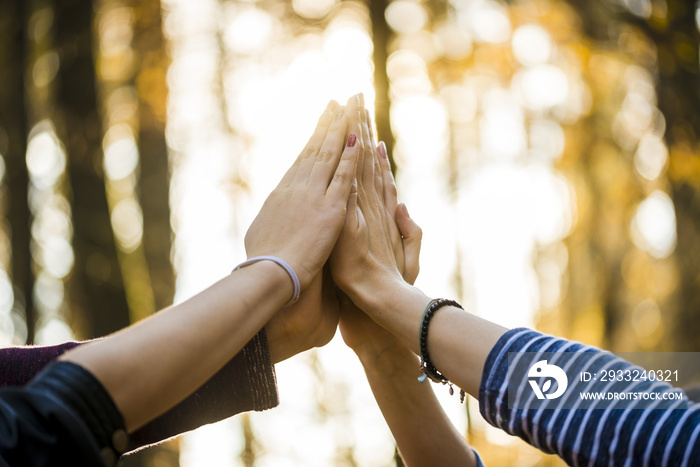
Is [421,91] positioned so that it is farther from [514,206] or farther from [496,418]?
[496,418]

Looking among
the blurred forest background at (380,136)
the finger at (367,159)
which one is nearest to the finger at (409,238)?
the finger at (367,159)

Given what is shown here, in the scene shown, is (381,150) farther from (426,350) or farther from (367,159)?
Result: (426,350)

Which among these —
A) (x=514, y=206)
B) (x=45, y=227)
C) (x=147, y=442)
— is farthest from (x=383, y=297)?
(x=514, y=206)

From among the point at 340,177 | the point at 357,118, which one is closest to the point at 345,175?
the point at 340,177

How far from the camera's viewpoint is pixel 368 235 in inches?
64.8

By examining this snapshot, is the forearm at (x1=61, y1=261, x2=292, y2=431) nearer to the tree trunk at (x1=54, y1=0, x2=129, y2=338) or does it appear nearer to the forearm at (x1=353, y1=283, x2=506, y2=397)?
the forearm at (x1=353, y1=283, x2=506, y2=397)

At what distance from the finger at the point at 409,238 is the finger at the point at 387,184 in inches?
1.2

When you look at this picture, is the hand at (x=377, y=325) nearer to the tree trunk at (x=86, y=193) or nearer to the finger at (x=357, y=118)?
the finger at (x=357, y=118)

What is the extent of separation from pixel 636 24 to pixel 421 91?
248 cm

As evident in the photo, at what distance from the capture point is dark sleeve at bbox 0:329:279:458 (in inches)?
47.3

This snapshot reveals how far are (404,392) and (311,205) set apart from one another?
570 mm

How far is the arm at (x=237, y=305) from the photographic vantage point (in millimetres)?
819

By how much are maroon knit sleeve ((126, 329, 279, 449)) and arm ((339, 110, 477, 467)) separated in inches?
13.4

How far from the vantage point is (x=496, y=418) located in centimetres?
102
